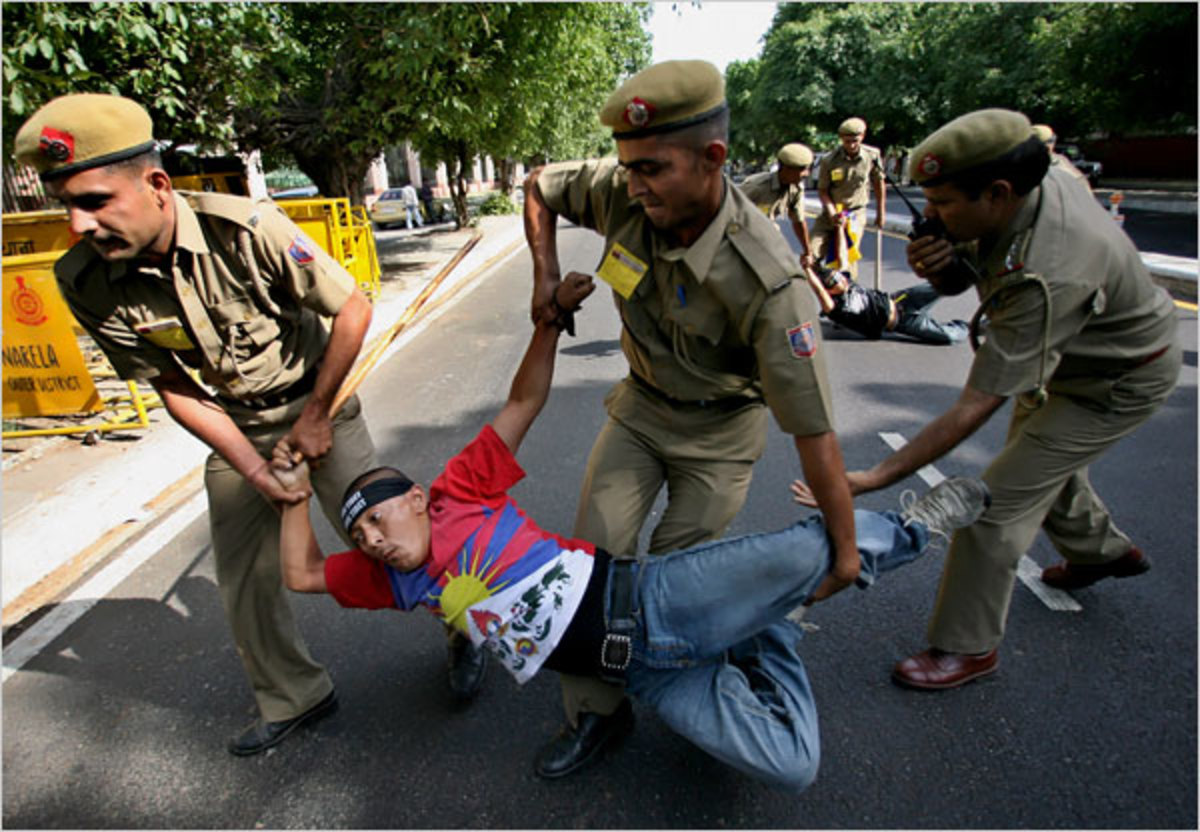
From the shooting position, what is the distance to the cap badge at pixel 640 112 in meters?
1.66

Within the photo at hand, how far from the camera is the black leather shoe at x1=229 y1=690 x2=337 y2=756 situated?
7.43ft

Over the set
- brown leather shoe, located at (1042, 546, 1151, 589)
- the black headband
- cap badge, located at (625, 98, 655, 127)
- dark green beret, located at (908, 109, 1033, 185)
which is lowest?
brown leather shoe, located at (1042, 546, 1151, 589)

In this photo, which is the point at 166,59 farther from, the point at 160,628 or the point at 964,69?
the point at 964,69

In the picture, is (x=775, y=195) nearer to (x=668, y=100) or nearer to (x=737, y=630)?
(x=668, y=100)

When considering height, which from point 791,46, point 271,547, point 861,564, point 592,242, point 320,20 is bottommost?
point 592,242

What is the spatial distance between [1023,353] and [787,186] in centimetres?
457

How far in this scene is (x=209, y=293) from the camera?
2.05m

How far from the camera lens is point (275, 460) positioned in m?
2.06

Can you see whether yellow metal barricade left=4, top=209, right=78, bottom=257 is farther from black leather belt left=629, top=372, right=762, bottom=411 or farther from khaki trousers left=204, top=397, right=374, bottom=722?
black leather belt left=629, top=372, right=762, bottom=411

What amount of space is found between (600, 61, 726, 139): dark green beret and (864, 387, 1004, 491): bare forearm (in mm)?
1076

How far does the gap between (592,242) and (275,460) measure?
644 inches

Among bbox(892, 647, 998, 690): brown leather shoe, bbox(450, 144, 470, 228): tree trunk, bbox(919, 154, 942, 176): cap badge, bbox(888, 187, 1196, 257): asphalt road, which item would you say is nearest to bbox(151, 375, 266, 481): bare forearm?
bbox(919, 154, 942, 176): cap badge

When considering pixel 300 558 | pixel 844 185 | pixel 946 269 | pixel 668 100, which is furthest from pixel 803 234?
pixel 300 558

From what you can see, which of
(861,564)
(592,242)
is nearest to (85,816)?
(861,564)
